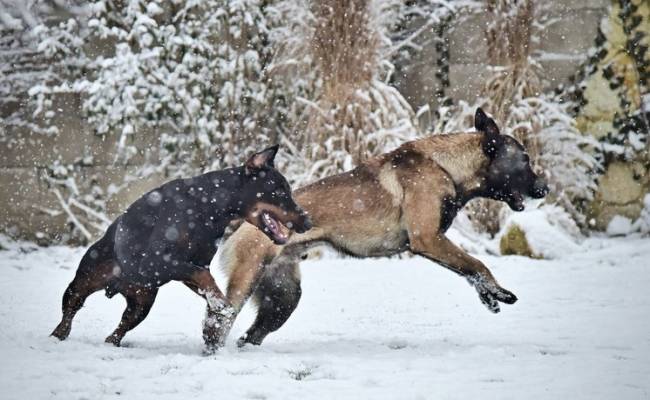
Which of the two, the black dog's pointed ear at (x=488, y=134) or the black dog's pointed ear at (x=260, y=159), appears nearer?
the black dog's pointed ear at (x=260, y=159)

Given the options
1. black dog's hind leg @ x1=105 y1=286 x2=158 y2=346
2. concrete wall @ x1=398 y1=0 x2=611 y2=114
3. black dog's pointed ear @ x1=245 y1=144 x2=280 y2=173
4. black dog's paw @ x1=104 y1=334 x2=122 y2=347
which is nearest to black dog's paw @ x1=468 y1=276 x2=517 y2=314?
black dog's pointed ear @ x1=245 y1=144 x2=280 y2=173

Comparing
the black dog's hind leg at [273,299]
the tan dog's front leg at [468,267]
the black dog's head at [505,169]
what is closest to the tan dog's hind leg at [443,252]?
the tan dog's front leg at [468,267]

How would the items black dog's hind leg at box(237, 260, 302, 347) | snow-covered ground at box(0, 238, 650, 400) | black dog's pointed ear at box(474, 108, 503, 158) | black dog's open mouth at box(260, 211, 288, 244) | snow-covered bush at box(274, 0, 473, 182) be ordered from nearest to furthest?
snow-covered ground at box(0, 238, 650, 400), black dog's open mouth at box(260, 211, 288, 244), black dog's hind leg at box(237, 260, 302, 347), black dog's pointed ear at box(474, 108, 503, 158), snow-covered bush at box(274, 0, 473, 182)

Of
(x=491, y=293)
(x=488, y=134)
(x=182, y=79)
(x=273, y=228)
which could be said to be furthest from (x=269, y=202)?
(x=182, y=79)

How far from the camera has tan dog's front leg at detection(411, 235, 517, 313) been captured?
197 inches

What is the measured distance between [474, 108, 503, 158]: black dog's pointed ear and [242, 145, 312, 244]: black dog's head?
1.36 metres

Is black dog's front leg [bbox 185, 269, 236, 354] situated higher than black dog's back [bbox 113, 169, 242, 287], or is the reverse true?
black dog's back [bbox 113, 169, 242, 287]

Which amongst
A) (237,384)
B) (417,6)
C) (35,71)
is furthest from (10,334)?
(417,6)

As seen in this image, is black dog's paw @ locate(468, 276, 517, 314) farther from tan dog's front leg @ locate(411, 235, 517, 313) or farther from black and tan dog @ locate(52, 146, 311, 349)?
black and tan dog @ locate(52, 146, 311, 349)

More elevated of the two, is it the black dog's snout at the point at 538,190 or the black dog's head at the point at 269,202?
the black dog's head at the point at 269,202

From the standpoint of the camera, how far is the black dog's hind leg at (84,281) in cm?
500

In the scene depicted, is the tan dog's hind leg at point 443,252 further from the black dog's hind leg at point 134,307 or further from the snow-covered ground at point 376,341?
the black dog's hind leg at point 134,307

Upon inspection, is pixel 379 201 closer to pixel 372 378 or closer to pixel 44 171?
pixel 372 378

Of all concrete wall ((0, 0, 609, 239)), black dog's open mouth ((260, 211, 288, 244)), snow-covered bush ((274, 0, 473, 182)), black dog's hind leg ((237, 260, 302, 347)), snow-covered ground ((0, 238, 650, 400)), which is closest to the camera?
snow-covered ground ((0, 238, 650, 400))
